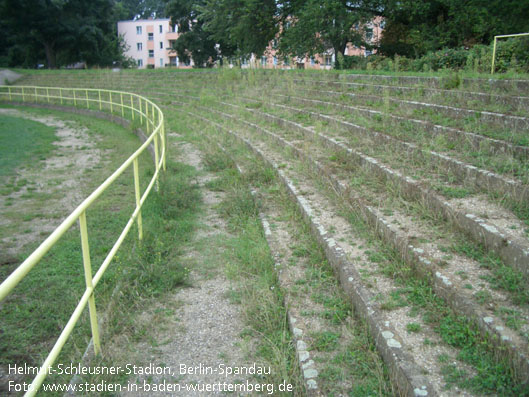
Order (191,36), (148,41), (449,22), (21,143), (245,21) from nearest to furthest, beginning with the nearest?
1. (21,143)
2. (449,22)
3. (245,21)
4. (191,36)
5. (148,41)

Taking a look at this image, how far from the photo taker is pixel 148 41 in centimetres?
7419

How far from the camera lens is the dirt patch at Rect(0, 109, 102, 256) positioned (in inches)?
263

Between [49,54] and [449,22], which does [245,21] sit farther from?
[49,54]

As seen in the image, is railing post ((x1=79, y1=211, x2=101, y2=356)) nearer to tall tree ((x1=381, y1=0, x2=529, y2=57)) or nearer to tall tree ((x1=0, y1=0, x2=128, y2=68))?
tall tree ((x1=381, y1=0, x2=529, y2=57))

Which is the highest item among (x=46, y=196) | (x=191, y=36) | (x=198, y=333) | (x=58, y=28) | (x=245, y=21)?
(x=58, y=28)

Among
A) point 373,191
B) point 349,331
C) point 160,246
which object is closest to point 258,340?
point 349,331

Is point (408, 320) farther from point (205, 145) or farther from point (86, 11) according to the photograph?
point (86, 11)

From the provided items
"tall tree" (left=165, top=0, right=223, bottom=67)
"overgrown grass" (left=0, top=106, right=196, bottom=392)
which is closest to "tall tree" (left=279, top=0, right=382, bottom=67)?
"overgrown grass" (left=0, top=106, right=196, bottom=392)

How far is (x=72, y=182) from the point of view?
9.70 meters

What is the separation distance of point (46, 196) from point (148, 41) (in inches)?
2839

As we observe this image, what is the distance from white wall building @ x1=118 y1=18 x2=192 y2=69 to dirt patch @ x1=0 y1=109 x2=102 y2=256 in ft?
212

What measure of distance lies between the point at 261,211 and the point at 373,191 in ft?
5.28

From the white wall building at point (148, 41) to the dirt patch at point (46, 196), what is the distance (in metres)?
64.6

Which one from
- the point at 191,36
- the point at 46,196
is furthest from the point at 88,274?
the point at 191,36
